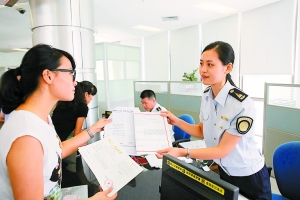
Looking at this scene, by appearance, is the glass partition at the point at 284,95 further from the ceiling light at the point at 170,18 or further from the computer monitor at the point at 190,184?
the ceiling light at the point at 170,18

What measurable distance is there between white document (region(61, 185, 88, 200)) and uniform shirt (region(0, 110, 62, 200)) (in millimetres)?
173

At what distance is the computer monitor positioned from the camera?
0.49 metres

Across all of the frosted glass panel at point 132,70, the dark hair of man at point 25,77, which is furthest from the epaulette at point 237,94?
the frosted glass panel at point 132,70

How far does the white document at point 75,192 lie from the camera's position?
996 mm

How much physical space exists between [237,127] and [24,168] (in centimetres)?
97

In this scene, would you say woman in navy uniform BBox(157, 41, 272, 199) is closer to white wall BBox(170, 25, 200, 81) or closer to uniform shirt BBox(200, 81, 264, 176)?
uniform shirt BBox(200, 81, 264, 176)

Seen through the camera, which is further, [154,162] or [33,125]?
[154,162]

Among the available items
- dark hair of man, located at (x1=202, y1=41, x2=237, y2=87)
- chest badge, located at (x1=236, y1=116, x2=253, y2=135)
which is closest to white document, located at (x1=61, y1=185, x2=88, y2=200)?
chest badge, located at (x1=236, y1=116, x2=253, y2=135)

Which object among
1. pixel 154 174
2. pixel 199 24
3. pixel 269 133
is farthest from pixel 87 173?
pixel 199 24

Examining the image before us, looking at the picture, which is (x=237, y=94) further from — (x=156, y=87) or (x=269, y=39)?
(x=269, y=39)

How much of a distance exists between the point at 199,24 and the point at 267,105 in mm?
4113

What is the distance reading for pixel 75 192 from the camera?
41.4 inches

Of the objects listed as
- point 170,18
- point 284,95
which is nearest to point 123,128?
point 284,95

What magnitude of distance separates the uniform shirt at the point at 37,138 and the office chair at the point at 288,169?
1.51m
